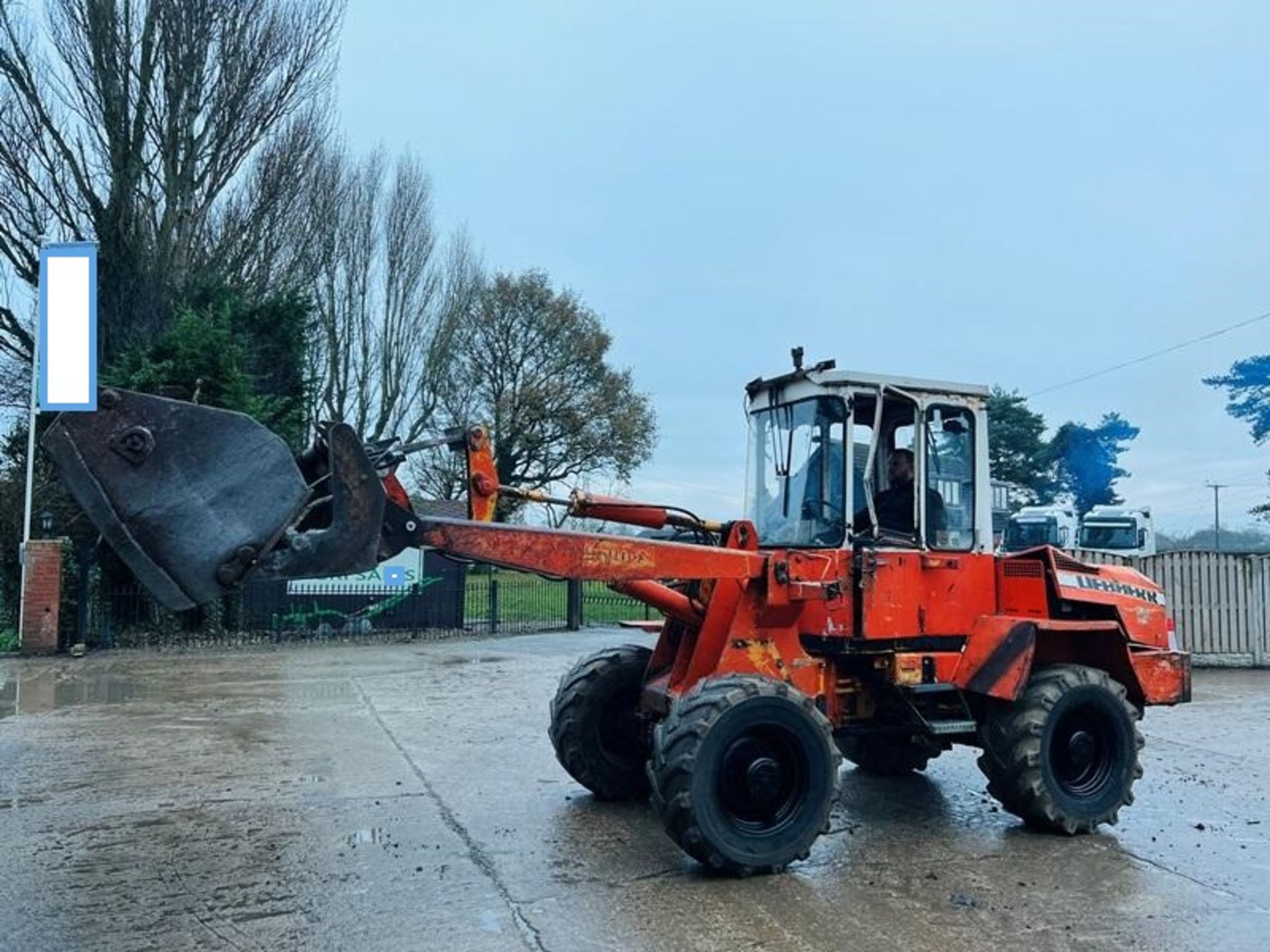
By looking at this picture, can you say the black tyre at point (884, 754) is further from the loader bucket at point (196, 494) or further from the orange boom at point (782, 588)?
the loader bucket at point (196, 494)

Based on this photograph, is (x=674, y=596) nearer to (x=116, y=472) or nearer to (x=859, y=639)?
(x=859, y=639)

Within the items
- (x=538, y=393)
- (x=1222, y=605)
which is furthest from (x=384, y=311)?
(x=1222, y=605)

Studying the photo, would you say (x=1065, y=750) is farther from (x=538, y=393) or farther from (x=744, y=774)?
(x=538, y=393)

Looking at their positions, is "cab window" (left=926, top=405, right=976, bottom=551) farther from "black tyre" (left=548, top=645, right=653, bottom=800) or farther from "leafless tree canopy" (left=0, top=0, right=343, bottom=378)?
"leafless tree canopy" (left=0, top=0, right=343, bottom=378)

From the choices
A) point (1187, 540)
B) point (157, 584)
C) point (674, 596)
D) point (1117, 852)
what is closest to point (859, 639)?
point (674, 596)

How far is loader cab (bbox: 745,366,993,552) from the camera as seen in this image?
21.8 feet

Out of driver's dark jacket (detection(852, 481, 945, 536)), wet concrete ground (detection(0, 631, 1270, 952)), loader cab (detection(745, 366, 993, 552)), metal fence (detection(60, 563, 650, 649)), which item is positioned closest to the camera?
wet concrete ground (detection(0, 631, 1270, 952))

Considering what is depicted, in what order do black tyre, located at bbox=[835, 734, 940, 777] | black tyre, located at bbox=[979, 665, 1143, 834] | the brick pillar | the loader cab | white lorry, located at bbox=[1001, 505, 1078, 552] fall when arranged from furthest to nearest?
white lorry, located at bbox=[1001, 505, 1078, 552]
the brick pillar
black tyre, located at bbox=[835, 734, 940, 777]
the loader cab
black tyre, located at bbox=[979, 665, 1143, 834]

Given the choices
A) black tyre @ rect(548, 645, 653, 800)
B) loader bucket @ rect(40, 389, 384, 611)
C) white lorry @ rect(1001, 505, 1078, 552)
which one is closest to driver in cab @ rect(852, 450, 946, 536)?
black tyre @ rect(548, 645, 653, 800)

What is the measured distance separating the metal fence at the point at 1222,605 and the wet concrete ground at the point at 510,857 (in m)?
5.80

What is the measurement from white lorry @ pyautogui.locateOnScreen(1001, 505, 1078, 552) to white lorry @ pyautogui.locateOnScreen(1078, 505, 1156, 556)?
489 mm

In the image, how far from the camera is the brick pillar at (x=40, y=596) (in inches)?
691

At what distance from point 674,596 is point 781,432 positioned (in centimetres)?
126

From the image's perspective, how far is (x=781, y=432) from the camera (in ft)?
22.8
